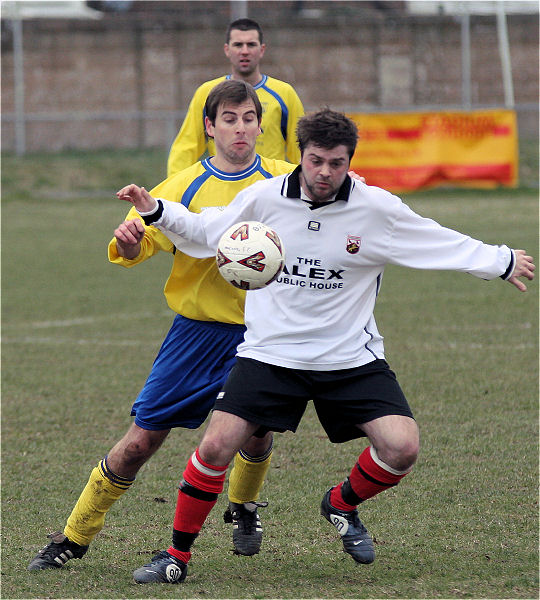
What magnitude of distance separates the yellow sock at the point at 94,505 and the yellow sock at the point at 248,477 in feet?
1.68

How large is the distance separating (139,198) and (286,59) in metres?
29.5

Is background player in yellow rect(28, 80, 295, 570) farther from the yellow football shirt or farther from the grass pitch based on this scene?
the grass pitch

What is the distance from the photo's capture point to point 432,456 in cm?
575

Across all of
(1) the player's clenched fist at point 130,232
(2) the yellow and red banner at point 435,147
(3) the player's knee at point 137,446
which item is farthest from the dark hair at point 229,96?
(2) the yellow and red banner at point 435,147

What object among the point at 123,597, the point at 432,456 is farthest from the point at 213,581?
the point at 432,456

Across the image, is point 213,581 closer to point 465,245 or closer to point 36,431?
point 465,245

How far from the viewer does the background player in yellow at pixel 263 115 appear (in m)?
6.81

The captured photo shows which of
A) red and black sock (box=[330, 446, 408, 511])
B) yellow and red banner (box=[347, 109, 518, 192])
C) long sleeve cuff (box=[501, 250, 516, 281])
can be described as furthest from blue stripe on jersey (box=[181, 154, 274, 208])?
yellow and red banner (box=[347, 109, 518, 192])

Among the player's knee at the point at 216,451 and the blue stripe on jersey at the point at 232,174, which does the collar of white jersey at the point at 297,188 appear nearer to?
the blue stripe on jersey at the point at 232,174

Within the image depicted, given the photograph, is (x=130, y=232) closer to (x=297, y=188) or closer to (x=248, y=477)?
(x=297, y=188)

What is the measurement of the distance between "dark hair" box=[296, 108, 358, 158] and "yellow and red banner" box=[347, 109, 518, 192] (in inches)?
716

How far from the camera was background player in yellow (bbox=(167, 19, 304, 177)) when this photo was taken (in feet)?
22.4

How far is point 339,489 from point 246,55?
3.54 meters

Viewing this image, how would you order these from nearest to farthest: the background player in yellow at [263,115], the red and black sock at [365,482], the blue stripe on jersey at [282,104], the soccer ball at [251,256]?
the soccer ball at [251,256]
the red and black sock at [365,482]
the background player in yellow at [263,115]
the blue stripe on jersey at [282,104]
